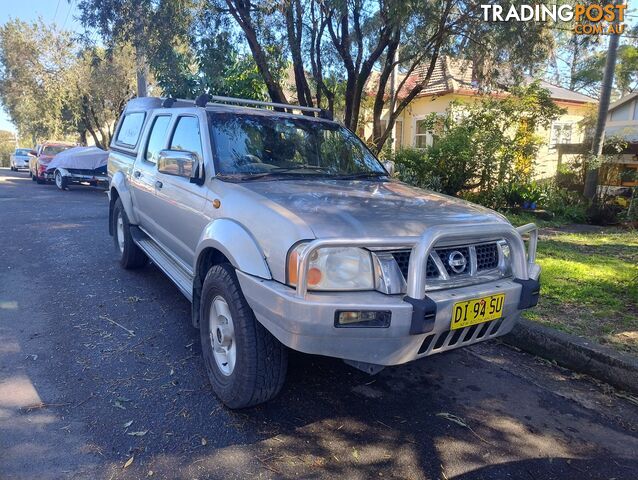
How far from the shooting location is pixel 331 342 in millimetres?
2535

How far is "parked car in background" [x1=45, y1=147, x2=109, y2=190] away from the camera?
52.7 feet

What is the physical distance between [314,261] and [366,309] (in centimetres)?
36

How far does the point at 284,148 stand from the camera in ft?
13.4

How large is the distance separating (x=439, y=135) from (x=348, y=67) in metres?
2.86

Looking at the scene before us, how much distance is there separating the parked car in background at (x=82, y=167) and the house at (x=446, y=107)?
8454mm

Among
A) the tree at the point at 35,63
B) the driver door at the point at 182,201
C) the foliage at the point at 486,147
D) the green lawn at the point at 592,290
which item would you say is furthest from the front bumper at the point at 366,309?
the tree at the point at 35,63

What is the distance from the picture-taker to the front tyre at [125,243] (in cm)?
581

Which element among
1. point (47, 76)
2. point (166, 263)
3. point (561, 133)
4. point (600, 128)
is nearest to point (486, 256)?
point (166, 263)

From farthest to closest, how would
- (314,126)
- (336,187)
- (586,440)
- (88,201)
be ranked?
1. (88,201)
2. (314,126)
3. (336,187)
4. (586,440)

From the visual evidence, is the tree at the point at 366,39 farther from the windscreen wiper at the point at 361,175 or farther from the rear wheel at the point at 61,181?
the rear wheel at the point at 61,181

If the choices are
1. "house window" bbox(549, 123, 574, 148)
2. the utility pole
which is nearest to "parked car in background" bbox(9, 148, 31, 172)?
"house window" bbox(549, 123, 574, 148)

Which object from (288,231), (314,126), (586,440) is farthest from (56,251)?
(586,440)

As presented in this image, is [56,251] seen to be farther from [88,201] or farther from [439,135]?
[439,135]

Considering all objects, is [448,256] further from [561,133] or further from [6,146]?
[6,146]
